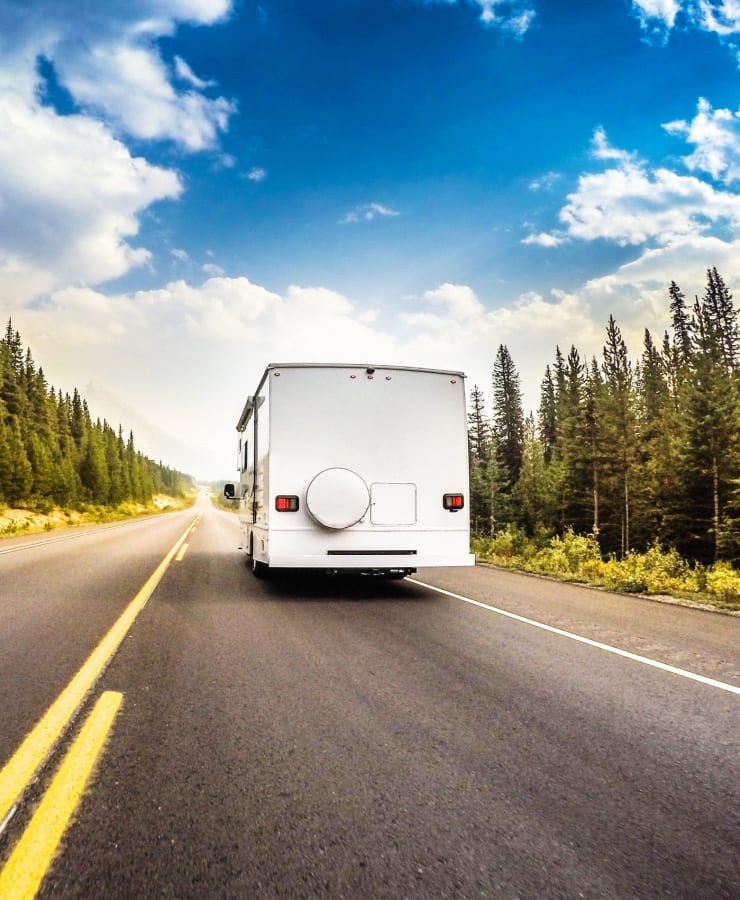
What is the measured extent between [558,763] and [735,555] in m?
30.0

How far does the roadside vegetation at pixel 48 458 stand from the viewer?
153 ft

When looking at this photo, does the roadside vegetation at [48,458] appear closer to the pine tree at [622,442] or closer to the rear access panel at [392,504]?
the rear access panel at [392,504]

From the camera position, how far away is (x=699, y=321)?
6300 centimetres

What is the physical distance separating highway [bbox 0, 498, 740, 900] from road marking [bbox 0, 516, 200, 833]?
18 millimetres

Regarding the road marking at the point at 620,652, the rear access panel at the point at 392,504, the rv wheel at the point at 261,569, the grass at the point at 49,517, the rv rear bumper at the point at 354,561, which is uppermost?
the rear access panel at the point at 392,504

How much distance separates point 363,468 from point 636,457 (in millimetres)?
35113

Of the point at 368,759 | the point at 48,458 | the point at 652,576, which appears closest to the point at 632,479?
the point at 652,576

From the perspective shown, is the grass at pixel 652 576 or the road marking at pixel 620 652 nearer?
the road marking at pixel 620 652

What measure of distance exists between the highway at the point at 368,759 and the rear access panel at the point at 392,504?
2029 millimetres

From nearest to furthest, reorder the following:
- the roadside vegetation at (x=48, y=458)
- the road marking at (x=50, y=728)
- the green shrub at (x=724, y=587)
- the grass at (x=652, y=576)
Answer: the road marking at (x=50, y=728) → the green shrub at (x=724, y=587) → the grass at (x=652, y=576) → the roadside vegetation at (x=48, y=458)

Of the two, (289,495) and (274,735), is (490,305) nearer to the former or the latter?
(289,495)

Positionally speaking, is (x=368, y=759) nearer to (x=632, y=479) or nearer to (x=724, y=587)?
(x=724, y=587)

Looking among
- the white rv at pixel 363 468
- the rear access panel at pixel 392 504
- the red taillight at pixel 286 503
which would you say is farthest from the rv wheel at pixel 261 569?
the rear access panel at pixel 392 504

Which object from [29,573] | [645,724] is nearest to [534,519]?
[29,573]
